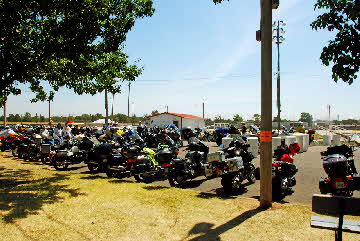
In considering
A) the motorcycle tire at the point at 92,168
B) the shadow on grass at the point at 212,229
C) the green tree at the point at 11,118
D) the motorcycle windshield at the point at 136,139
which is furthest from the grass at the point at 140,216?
the green tree at the point at 11,118

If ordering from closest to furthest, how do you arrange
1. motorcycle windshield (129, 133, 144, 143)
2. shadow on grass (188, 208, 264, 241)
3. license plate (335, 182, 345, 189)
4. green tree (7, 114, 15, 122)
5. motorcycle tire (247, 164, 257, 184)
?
shadow on grass (188, 208, 264, 241), license plate (335, 182, 345, 189), motorcycle tire (247, 164, 257, 184), motorcycle windshield (129, 133, 144, 143), green tree (7, 114, 15, 122)

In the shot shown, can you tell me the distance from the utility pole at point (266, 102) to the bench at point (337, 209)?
7.69 feet

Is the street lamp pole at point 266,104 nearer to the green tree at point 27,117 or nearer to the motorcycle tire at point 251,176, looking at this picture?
the motorcycle tire at point 251,176

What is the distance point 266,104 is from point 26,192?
6.64m

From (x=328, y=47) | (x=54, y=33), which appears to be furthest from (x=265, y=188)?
(x=54, y=33)

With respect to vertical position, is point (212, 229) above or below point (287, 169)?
below

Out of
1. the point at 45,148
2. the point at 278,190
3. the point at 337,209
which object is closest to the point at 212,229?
the point at 337,209

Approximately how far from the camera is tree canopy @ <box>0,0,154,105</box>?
25.4 feet

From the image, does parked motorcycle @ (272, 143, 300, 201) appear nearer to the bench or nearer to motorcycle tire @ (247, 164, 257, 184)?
motorcycle tire @ (247, 164, 257, 184)

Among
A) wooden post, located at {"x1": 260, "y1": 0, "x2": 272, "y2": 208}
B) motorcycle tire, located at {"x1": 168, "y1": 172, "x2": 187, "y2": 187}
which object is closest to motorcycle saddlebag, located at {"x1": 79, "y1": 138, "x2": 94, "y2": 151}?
motorcycle tire, located at {"x1": 168, "y1": 172, "x2": 187, "y2": 187}

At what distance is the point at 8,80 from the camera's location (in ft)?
28.0

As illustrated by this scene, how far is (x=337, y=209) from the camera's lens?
10.5ft

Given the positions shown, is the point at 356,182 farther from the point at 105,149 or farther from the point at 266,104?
the point at 105,149

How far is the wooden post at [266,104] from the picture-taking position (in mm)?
5902
